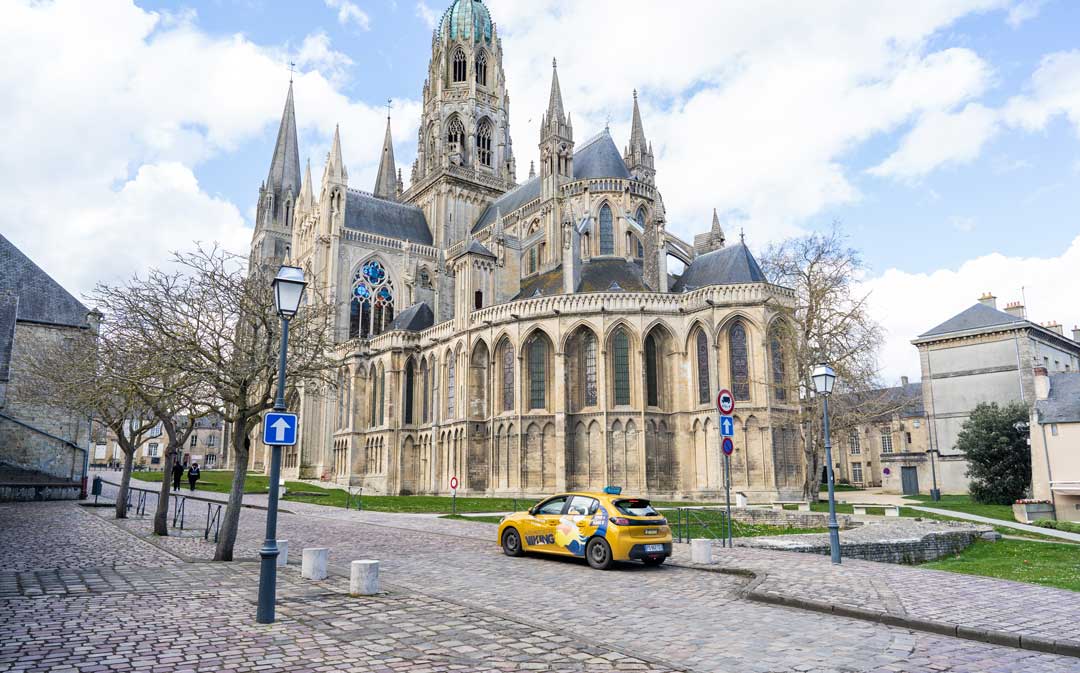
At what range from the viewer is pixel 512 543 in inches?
568

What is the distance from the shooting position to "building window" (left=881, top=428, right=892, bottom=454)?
5999cm

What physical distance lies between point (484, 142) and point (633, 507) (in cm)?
5573

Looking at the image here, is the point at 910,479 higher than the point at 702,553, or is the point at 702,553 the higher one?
the point at 910,479

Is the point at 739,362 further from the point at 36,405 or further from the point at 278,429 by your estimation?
the point at 36,405

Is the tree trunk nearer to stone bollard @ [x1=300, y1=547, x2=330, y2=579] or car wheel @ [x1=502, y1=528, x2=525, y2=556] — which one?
stone bollard @ [x1=300, y1=547, x2=330, y2=579]

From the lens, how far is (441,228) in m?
59.2

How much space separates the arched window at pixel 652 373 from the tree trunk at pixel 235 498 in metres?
25.3

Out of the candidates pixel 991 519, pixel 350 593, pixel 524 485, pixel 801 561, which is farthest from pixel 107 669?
pixel 524 485

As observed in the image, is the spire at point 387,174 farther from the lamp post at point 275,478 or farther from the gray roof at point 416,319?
the lamp post at point 275,478

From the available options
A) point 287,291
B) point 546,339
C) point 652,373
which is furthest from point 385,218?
point 287,291

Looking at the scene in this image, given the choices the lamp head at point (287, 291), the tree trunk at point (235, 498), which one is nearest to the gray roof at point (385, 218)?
the tree trunk at point (235, 498)

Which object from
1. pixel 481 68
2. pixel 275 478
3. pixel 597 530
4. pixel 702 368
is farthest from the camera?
pixel 481 68

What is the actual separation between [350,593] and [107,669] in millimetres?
3892

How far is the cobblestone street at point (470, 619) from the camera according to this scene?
643cm
